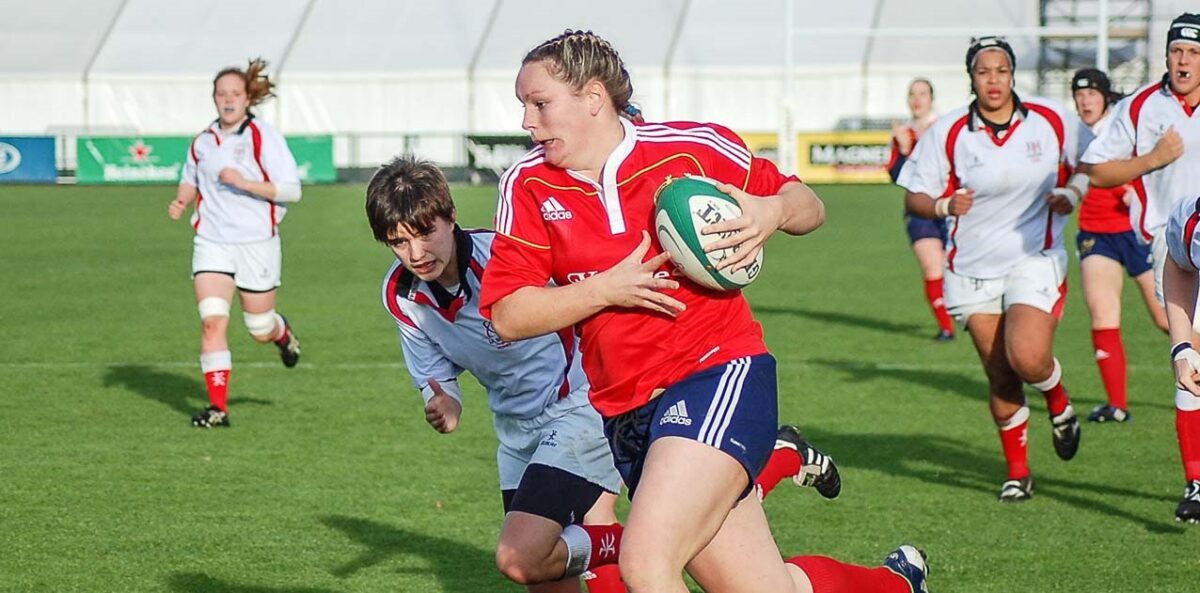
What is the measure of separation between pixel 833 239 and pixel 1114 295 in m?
13.7

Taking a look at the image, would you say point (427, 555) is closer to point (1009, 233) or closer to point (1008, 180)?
point (1009, 233)

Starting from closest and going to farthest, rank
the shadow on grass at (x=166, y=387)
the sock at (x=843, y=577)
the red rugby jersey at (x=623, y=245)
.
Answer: the red rugby jersey at (x=623, y=245)
the sock at (x=843, y=577)
the shadow on grass at (x=166, y=387)

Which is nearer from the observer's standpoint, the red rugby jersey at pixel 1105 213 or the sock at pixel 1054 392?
the sock at pixel 1054 392

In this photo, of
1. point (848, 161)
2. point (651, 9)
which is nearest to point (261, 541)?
point (848, 161)

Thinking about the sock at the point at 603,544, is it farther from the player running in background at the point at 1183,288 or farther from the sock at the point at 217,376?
the sock at the point at 217,376

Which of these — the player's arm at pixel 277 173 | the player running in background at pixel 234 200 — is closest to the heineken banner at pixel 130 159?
the player running in background at pixel 234 200

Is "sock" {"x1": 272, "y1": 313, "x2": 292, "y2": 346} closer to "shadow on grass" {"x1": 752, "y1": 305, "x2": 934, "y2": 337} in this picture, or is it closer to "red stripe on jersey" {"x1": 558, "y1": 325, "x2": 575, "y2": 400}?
"red stripe on jersey" {"x1": 558, "y1": 325, "x2": 575, "y2": 400}

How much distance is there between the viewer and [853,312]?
1648cm

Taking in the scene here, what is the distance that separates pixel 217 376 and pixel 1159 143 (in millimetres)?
5691

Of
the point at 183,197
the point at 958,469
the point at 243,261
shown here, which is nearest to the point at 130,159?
the point at 183,197

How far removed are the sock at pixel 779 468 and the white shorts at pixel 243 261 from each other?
18.7ft

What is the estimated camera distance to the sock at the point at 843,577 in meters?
4.94

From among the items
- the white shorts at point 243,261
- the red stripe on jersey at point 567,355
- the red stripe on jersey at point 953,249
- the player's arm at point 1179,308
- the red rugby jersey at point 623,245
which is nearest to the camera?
the red rugby jersey at point 623,245

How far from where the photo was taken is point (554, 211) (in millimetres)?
4449
